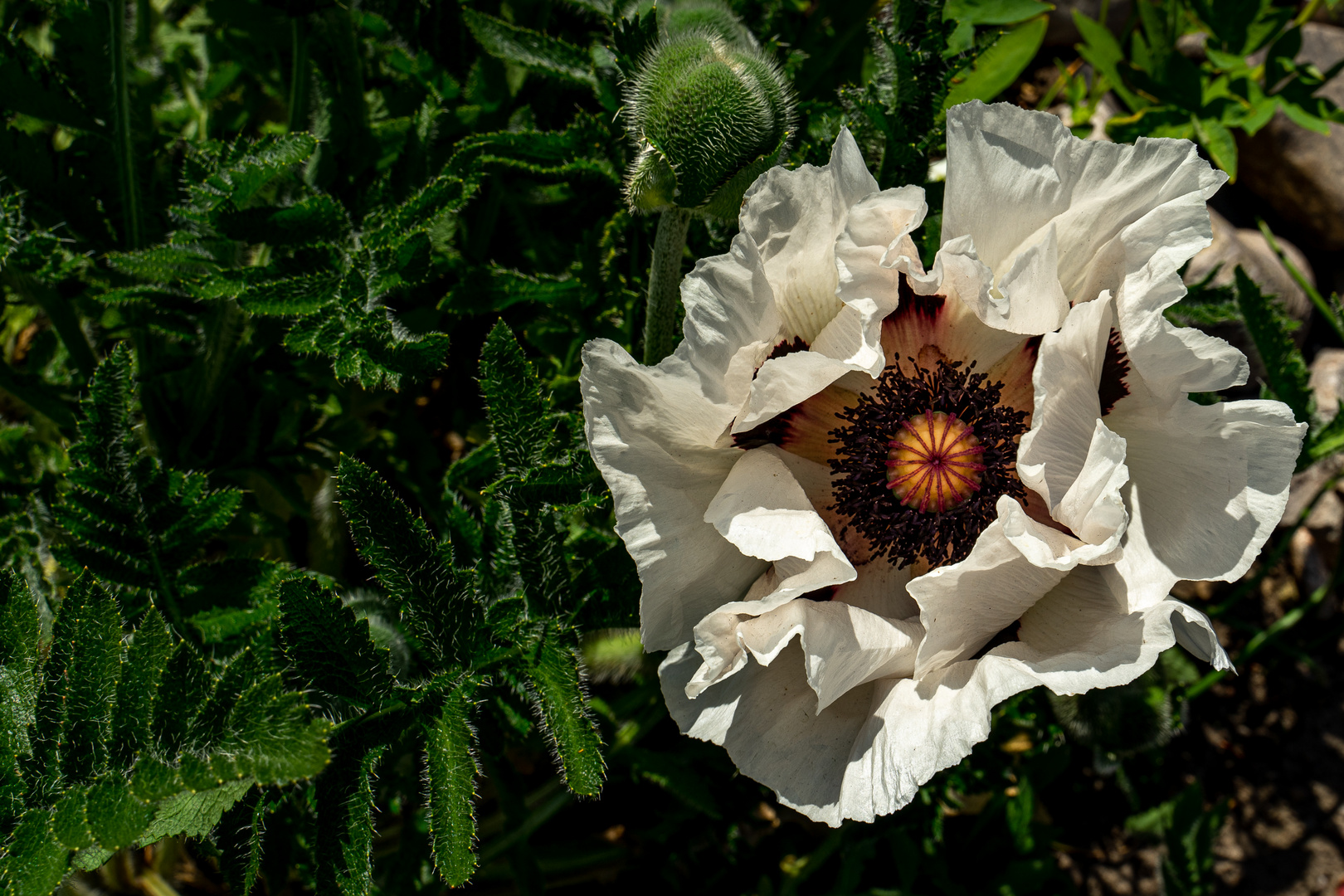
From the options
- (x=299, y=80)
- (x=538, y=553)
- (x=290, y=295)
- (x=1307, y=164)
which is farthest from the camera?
(x=1307, y=164)

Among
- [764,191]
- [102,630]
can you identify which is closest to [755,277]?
[764,191]

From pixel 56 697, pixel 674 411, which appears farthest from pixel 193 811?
pixel 674 411

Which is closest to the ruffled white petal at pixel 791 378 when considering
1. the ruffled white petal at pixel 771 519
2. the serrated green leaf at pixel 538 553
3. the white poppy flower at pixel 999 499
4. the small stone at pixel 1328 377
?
the white poppy flower at pixel 999 499

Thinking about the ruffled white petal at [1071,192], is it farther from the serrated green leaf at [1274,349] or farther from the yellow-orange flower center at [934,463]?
the serrated green leaf at [1274,349]

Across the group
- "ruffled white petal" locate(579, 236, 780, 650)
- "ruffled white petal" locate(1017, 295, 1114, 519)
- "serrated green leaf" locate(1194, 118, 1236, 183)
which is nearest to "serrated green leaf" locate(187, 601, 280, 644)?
"ruffled white petal" locate(579, 236, 780, 650)

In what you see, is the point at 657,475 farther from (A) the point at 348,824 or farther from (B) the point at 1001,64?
(B) the point at 1001,64

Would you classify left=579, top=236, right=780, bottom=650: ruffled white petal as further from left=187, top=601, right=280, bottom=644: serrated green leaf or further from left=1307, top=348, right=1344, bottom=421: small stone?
left=1307, top=348, right=1344, bottom=421: small stone

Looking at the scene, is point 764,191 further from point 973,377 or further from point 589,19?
point 589,19
